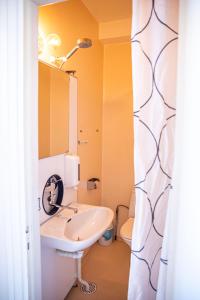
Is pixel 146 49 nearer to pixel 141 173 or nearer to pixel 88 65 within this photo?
pixel 141 173

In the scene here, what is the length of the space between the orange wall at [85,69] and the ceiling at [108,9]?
61 millimetres

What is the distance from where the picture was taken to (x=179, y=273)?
0.53 metres

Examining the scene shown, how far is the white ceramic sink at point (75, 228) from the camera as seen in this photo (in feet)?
3.95

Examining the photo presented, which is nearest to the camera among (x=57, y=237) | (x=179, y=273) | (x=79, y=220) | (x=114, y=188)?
(x=179, y=273)

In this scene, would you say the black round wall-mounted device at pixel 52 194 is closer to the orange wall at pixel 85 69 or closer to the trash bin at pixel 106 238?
the orange wall at pixel 85 69

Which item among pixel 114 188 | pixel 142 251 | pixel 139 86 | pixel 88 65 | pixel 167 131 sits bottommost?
pixel 114 188

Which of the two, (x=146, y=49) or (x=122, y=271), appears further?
(x=122, y=271)

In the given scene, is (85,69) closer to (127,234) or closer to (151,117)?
(151,117)

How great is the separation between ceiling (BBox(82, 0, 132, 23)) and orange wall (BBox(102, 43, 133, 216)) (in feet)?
1.09

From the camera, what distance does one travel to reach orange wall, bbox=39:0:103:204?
1.56m

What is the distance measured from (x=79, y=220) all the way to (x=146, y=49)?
1.35m

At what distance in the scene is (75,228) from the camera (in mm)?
1605

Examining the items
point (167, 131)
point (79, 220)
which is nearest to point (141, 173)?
point (167, 131)

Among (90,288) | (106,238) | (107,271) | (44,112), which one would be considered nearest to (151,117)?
(44,112)
